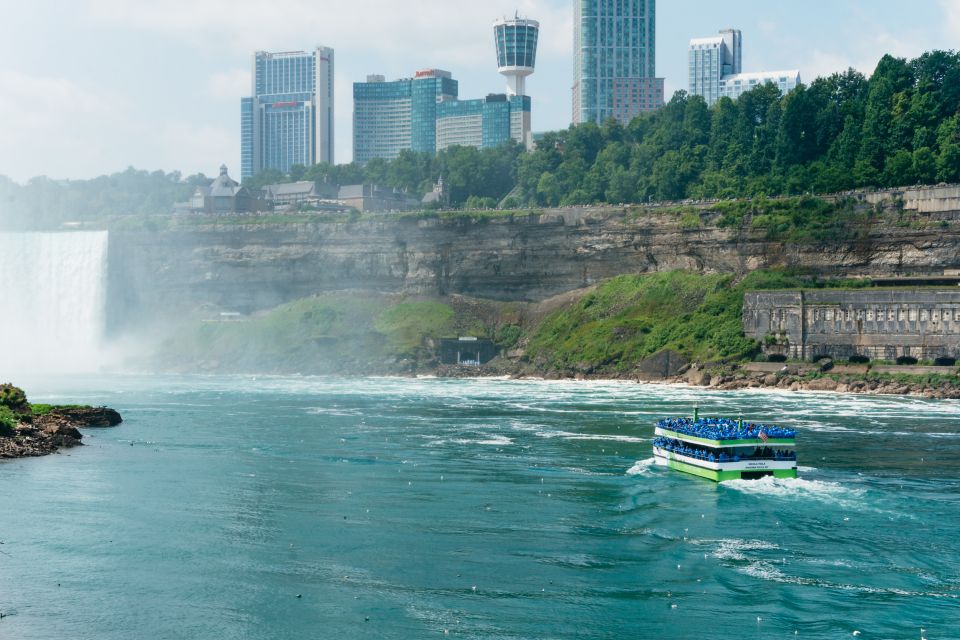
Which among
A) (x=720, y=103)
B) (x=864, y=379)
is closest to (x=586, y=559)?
(x=864, y=379)

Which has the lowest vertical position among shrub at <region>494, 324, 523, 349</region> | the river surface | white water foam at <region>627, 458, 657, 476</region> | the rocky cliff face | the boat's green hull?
the river surface

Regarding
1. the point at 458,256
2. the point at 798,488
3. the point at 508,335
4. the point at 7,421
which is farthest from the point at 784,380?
the point at 7,421

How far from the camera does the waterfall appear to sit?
553ft

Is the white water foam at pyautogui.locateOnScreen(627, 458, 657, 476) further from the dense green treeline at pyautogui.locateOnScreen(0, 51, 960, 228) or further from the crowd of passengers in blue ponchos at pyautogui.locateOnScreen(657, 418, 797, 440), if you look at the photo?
the dense green treeline at pyautogui.locateOnScreen(0, 51, 960, 228)

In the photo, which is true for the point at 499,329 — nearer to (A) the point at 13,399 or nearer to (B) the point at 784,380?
(B) the point at 784,380

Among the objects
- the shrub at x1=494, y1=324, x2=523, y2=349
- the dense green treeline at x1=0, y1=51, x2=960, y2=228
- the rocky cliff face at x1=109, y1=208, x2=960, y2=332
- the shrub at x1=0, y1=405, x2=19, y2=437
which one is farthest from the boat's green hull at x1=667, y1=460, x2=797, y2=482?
the dense green treeline at x1=0, y1=51, x2=960, y2=228

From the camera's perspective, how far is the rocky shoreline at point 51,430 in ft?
235

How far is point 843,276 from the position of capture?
444ft

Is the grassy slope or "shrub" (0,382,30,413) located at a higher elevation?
the grassy slope

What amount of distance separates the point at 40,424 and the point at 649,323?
77.0 m

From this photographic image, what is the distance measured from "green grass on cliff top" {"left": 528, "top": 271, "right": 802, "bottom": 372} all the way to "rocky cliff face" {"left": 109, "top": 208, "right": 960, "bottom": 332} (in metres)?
4.88

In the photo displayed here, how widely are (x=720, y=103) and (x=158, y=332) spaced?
90.2m

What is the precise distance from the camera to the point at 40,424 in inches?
3115

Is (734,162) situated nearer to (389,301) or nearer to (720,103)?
(720,103)
